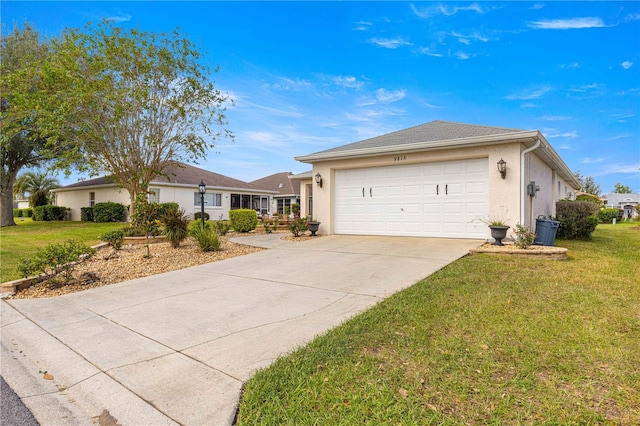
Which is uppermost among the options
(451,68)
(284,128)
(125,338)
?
(451,68)

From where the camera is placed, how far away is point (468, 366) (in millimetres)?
2674

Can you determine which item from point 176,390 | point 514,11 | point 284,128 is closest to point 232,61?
point 284,128

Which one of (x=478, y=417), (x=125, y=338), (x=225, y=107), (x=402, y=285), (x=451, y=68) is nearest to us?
(x=478, y=417)

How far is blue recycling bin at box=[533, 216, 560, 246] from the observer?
8938mm

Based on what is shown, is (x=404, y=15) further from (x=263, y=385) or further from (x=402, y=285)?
(x=263, y=385)

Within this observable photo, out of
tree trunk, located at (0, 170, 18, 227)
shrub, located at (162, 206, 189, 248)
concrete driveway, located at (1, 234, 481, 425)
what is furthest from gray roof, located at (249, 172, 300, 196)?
concrete driveway, located at (1, 234, 481, 425)

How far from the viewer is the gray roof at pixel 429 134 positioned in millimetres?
9516

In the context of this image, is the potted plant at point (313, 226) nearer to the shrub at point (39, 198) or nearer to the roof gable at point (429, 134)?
the roof gable at point (429, 134)

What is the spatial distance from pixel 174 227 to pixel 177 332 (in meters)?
6.34

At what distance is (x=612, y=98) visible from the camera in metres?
14.7

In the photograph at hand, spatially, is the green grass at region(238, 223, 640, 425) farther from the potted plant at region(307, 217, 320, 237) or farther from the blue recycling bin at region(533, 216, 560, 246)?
the potted plant at region(307, 217, 320, 237)

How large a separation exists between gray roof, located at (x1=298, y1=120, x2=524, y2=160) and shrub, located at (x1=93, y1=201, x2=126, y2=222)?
55.1ft

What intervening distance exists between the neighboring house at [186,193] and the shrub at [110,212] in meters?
0.85

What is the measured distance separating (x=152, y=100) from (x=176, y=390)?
15519mm
